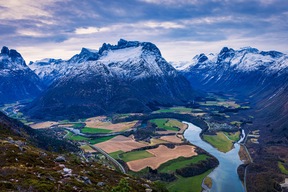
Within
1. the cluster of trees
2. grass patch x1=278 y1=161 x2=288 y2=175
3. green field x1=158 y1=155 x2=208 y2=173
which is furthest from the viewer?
green field x1=158 y1=155 x2=208 y2=173

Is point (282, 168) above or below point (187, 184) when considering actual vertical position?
above

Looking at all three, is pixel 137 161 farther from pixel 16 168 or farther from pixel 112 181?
pixel 16 168

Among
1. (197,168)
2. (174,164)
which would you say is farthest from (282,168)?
(174,164)

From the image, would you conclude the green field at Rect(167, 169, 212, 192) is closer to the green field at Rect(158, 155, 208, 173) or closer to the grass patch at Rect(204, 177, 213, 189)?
the grass patch at Rect(204, 177, 213, 189)

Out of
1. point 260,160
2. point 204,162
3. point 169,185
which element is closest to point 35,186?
point 169,185

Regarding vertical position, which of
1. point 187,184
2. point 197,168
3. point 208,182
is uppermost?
point 197,168

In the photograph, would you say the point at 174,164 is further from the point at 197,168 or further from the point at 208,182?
the point at 208,182

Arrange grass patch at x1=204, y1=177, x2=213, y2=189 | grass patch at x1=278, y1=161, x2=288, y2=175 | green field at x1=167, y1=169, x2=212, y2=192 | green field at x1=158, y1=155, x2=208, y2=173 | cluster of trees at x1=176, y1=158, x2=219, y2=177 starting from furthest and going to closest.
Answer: green field at x1=158, y1=155, x2=208, y2=173, cluster of trees at x1=176, y1=158, x2=219, y2=177, grass patch at x1=278, y1=161, x2=288, y2=175, grass patch at x1=204, y1=177, x2=213, y2=189, green field at x1=167, y1=169, x2=212, y2=192

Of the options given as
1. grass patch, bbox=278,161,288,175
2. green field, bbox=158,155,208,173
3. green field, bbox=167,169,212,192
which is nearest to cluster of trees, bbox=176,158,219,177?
green field, bbox=167,169,212,192
